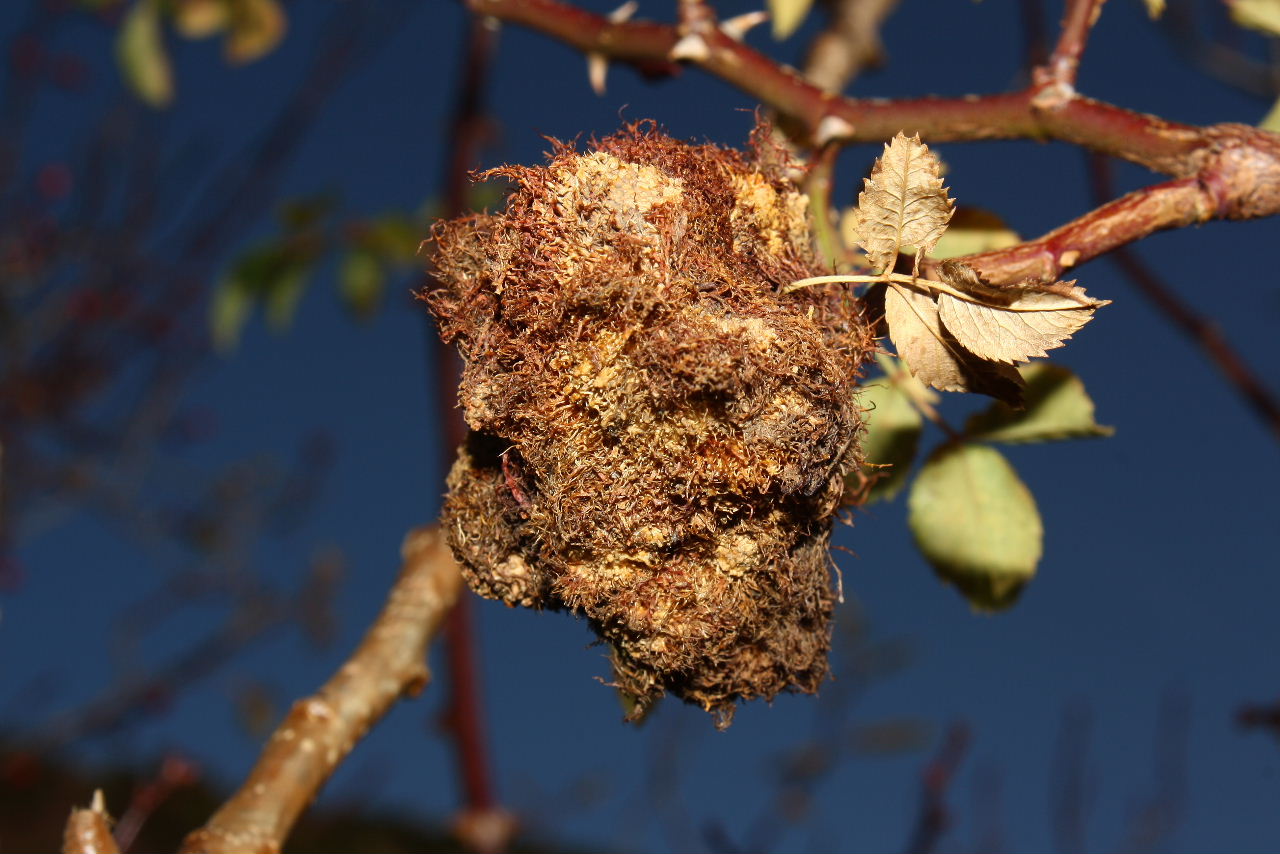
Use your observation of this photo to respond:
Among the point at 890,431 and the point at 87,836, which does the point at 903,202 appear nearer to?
the point at 890,431

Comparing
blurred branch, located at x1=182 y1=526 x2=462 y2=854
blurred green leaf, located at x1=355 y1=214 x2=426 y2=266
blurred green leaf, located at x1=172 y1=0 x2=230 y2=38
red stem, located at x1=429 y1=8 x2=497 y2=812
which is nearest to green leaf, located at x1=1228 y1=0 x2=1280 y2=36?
blurred branch, located at x1=182 y1=526 x2=462 y2=854

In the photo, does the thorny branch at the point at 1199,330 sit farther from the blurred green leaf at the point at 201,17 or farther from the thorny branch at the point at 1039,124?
the blurred green leaf at the point at 201,17

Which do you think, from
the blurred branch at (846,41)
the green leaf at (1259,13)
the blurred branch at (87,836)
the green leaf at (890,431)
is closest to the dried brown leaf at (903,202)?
the green leaf at (890,431)

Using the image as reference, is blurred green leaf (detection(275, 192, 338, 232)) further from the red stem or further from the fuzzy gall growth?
the fuzzy gall growth

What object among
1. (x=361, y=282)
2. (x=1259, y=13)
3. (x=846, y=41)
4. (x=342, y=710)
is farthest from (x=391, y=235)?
(x=1259, y=13)

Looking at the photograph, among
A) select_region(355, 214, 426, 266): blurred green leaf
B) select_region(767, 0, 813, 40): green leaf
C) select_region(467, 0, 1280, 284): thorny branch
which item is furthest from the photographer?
select_region(355, 214, 426, 266): blurred green leaf
